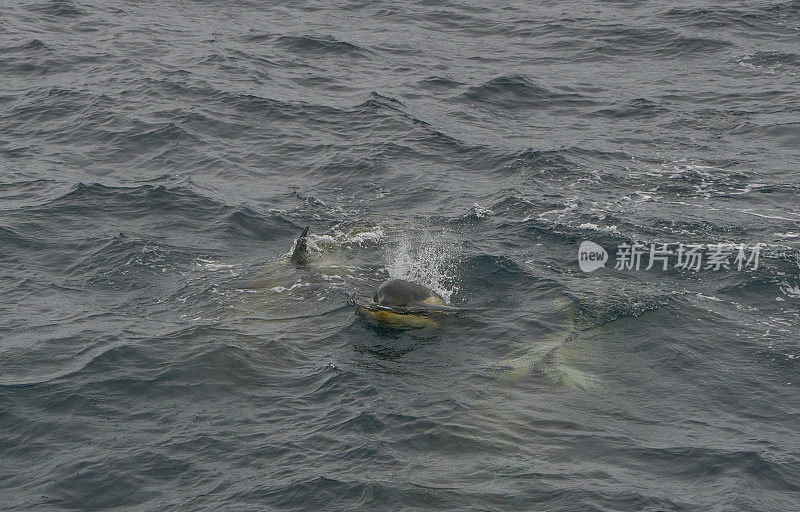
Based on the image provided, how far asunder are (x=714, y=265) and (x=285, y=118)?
13476mm

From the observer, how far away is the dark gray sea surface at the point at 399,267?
11969mm

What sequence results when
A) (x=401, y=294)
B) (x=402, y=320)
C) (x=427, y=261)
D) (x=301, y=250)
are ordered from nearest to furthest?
(x=401, y=294), (x=402, y=320), (x=301, y=250), (x=427, y=261)

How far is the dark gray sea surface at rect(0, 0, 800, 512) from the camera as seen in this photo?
12.0 meters

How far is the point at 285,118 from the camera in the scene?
2681 cm

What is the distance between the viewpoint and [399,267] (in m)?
18.0

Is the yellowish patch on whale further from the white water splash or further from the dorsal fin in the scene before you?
the dorsal fin

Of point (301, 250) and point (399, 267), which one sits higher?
point (301, 250)

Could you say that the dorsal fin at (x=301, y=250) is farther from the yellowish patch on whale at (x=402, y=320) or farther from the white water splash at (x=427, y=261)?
A: the yellowish patch on whale at (x=402, y=320)

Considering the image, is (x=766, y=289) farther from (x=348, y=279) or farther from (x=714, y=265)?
(x=348, y=279)

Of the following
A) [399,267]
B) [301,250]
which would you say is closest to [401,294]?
[399,267]

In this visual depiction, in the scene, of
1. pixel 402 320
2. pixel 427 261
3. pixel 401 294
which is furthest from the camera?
pixel 427 261

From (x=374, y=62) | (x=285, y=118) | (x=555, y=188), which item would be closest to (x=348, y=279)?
(x=555, y=188)

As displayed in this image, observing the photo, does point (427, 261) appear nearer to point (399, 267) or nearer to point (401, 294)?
point (399, 267)

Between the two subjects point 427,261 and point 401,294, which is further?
point 427,261
